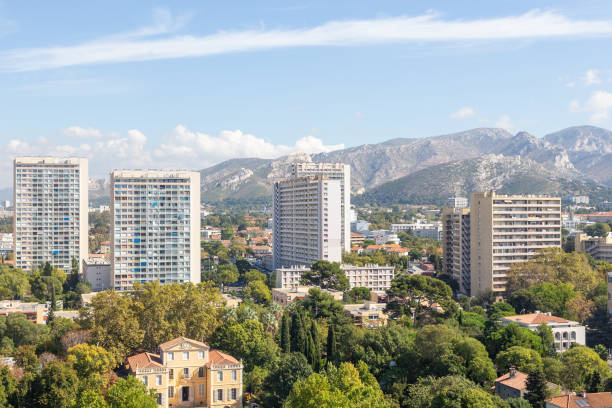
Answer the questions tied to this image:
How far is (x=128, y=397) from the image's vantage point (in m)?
32.1

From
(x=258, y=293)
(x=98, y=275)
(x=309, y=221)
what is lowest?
(x=258, y=293)

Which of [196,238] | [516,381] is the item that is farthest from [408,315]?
[196,238]

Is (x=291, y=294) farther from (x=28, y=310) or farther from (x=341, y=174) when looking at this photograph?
(x=341, y=174)

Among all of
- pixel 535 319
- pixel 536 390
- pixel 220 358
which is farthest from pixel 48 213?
pixel 536 390

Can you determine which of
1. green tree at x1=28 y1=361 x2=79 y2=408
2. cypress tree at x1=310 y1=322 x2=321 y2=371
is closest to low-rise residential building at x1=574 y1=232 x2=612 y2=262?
cypress tree at x1=310 y1=322 x2=321 y2=371

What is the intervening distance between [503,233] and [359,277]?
17157 millimetres

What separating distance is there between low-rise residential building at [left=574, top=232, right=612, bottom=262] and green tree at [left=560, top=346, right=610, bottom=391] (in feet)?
164

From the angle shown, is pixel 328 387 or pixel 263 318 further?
pixel 263 318

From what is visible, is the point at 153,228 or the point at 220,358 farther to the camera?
the point at 153,228

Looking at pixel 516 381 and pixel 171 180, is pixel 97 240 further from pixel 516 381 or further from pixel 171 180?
pixel 516 381

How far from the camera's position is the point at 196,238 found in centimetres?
8062

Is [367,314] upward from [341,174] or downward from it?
downward

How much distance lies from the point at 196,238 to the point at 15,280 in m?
20.9

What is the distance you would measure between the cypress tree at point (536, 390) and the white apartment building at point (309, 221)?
5038cm
